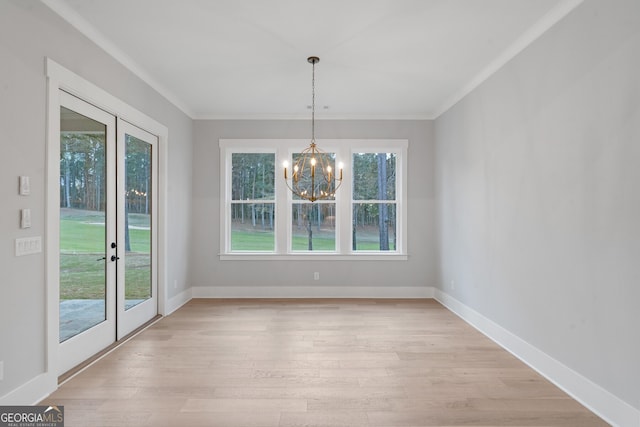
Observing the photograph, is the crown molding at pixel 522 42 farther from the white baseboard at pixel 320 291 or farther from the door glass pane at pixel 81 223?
the door glass pane at pixel 81 223

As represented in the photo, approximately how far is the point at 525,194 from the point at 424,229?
7.92ft

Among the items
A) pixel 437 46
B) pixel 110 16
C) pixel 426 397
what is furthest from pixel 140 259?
pixel 437 46

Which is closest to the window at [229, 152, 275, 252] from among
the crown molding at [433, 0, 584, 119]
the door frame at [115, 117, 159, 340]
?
the door frame at [115, 117, 159, 340]

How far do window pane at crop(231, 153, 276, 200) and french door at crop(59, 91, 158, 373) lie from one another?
5.15 feet

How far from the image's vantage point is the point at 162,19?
2.83 meters

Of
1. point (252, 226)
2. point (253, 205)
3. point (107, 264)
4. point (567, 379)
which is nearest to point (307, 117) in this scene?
point (253, 205)

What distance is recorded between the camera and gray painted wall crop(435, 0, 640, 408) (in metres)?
2.15

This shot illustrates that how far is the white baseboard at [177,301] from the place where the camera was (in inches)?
180

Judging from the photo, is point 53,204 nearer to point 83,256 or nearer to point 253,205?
point 83,256

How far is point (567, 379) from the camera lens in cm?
262

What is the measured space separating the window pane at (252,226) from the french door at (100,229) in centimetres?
156

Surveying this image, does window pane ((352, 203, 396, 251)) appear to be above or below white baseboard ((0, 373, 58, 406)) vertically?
above

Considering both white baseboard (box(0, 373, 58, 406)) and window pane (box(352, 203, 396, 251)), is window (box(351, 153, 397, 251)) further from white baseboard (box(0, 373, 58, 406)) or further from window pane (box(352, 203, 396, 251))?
white baseboard (box(0, 373, 58, 406))

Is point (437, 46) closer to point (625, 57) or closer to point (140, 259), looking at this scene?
point (625, 57)
